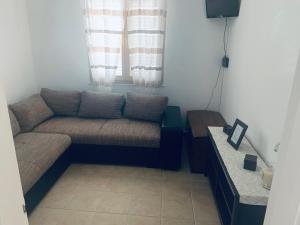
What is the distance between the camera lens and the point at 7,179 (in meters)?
0.78

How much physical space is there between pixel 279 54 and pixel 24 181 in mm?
2258

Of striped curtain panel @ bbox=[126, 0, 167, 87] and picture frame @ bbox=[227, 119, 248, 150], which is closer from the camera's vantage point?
picture frame @ bbox=[227, 119, 248, 150]

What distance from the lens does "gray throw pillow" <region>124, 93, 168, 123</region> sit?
10.4ft

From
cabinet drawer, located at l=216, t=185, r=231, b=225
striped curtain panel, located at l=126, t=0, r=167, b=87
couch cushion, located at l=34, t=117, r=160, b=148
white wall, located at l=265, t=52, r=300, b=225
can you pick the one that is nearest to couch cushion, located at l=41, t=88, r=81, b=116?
couch cushion, located at l=34, t=117, r=160, b=148

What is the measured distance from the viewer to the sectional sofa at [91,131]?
8.36ft

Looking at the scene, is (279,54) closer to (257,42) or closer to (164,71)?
(257,42)

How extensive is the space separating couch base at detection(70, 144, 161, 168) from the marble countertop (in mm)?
896

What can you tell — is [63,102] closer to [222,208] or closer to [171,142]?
[171,142]

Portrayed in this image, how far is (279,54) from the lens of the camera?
1762 millimetres

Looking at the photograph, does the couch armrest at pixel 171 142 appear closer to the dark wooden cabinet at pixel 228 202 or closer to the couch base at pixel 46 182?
the dark wooden cabinet at pixel 228 202

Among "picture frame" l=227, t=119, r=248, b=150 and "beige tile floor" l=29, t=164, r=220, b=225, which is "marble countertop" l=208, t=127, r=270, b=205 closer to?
"picture frame" l=227, t=119, r=248, b=150

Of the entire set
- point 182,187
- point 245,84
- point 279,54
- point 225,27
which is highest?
point 225,27

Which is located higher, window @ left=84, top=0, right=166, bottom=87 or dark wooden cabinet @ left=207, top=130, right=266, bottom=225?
window @ left=84, top=0, right=166, bottom=87

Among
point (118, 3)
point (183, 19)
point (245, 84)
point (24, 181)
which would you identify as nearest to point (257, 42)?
point (245, 84)
